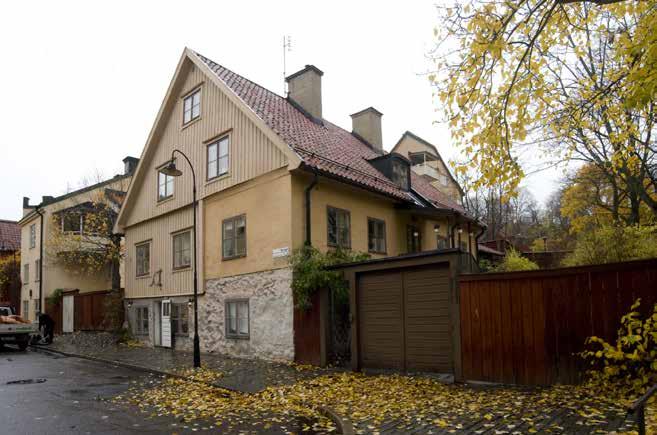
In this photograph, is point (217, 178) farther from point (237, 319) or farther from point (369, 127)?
point (369, 127)

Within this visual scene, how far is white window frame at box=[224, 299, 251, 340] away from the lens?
1599cm

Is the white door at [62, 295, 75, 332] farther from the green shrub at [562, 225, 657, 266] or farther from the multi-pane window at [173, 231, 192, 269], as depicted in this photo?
the green shrub at [562, 225, 657, 266]

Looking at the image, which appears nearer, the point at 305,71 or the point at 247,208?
the point at 247,208

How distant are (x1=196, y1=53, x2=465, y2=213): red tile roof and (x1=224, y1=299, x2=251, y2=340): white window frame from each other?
5.12m

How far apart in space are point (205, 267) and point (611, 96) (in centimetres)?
1359

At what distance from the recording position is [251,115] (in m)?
16.2

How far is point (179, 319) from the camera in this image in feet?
63.7

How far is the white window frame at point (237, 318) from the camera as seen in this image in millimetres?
15989

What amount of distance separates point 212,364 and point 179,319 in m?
5.07

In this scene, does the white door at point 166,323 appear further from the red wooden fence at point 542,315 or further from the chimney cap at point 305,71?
the red wooden fence at point 542,315

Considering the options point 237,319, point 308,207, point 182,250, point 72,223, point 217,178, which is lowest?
point 237,319

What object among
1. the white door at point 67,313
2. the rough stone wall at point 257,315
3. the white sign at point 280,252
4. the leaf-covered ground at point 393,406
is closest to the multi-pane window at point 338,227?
the white sign at point 280,252

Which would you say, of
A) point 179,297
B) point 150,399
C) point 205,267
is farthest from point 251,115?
A: point 150,399

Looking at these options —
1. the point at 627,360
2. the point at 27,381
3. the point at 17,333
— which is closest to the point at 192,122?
the point at 27,381
